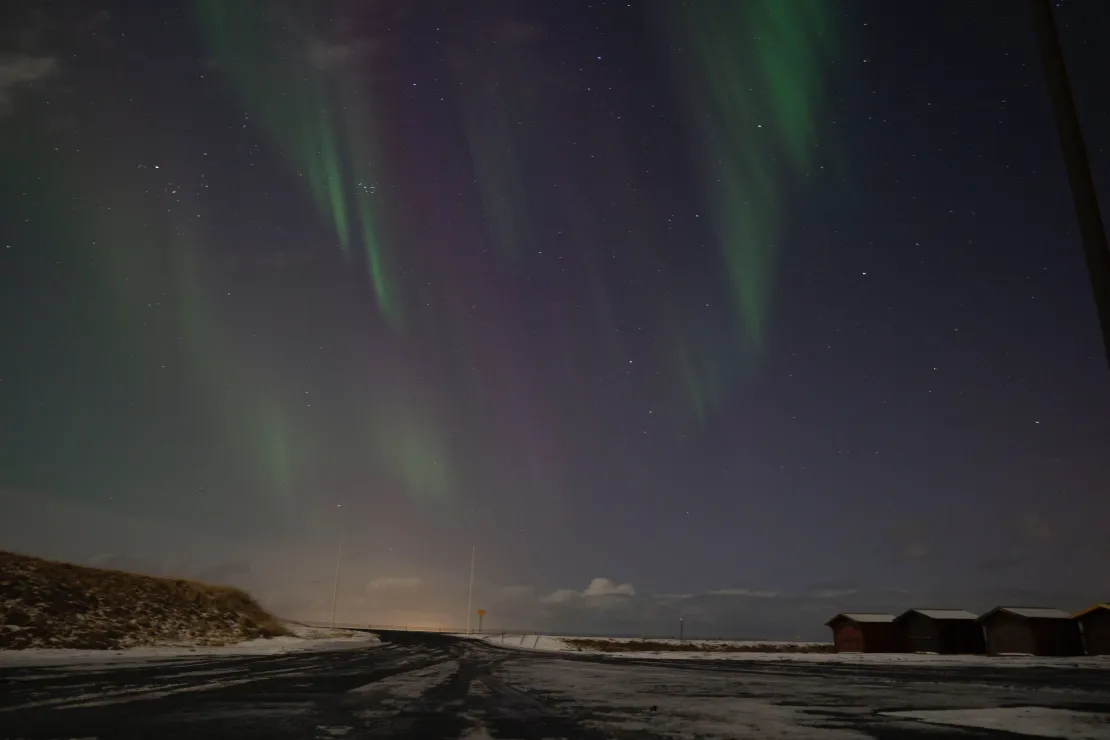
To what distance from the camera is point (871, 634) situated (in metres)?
79.5

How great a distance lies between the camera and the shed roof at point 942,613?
76.9 m

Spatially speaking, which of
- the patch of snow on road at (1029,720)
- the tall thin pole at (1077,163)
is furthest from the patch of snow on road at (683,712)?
the tall thin pole at (1077,163)

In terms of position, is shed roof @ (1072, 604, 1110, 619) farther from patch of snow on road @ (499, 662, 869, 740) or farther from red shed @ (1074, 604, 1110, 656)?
patch of snow on road @ (499, 662, 869, 740)

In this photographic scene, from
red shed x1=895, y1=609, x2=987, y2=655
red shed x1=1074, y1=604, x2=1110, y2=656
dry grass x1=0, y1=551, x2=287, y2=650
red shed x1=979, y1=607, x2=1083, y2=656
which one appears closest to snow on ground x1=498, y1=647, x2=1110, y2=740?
dry grass x1=0, y1=551, x2=287, y2=650

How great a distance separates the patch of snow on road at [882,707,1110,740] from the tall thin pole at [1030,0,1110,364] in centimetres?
735

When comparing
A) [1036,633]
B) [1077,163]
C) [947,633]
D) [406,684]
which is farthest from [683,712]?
[1036,633]

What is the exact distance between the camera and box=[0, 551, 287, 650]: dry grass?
3325cm

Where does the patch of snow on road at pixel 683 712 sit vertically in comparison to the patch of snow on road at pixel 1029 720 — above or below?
below

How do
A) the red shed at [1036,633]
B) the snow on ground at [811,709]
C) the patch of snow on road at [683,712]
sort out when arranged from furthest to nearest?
the red shed at [1036,633], the snow on ground at [811,709], the patch of snow on road at [683,712]

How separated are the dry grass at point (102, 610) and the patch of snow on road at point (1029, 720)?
3591cm

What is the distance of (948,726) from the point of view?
37.4 feet

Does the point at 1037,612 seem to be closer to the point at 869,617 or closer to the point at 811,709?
the point at 869,617

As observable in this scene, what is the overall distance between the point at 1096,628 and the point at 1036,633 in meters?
7.06

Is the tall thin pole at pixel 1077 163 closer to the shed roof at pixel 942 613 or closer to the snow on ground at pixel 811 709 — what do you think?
the snow on ground at pixel 811 709
